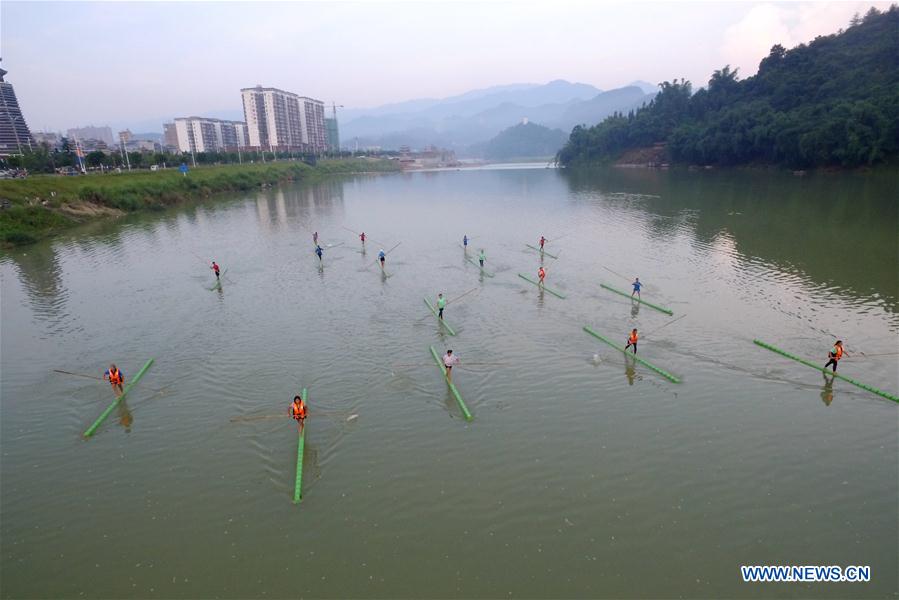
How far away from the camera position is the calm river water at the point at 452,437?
421 inches

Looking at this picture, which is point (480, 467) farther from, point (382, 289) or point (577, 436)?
point (382, 289)

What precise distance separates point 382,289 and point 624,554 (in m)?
22.2

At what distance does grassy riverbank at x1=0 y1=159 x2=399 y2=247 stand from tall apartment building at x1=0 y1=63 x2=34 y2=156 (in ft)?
187

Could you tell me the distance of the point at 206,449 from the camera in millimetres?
14617

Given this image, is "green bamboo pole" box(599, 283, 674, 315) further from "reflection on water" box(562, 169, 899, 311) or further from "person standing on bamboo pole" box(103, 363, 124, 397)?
"person standing on bamboo pole" box(103, 363, 124, 397)

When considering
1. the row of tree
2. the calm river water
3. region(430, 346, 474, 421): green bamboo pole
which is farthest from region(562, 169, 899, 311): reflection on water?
the row of tree

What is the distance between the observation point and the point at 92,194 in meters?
59.4

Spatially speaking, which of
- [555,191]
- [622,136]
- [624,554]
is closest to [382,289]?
[624,554]

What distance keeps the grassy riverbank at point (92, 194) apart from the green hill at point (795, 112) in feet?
323

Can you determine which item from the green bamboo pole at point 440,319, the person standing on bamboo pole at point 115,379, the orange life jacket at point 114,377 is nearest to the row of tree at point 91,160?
the person standing on bamboo pole at point 115,379

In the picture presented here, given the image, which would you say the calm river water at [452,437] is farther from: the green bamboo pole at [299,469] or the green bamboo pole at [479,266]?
the green bamboo pole at [479,266]

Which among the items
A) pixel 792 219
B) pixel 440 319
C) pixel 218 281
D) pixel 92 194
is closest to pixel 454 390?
pixel 440 319

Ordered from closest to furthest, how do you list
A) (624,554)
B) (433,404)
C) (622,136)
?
(624,554), (433,404), (622,136)

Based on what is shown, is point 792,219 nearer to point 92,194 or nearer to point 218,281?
point 218,281
